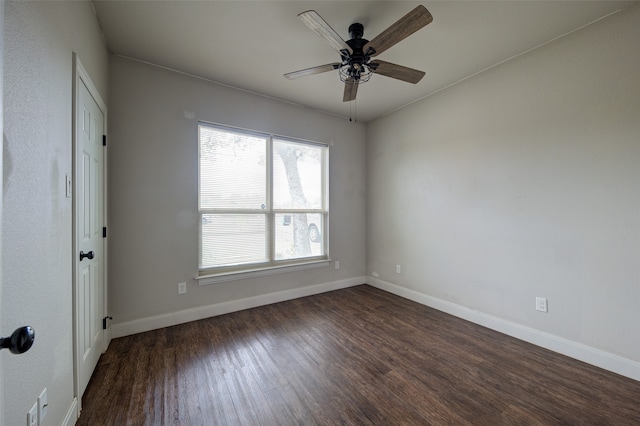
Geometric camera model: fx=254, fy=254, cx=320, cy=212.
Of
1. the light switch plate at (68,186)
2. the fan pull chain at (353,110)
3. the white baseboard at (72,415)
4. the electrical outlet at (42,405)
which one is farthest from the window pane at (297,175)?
the electrical outlet at (42,405)

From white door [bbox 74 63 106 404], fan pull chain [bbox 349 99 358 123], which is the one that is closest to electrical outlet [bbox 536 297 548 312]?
fan pull chain [bbox 349 99 358 123]

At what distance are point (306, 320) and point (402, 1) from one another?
312 centimetres

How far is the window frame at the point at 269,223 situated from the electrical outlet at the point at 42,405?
175 cm

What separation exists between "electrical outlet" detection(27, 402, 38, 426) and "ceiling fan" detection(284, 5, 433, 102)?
7.89 ft

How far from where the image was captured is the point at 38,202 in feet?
3.86

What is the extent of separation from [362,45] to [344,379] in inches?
104

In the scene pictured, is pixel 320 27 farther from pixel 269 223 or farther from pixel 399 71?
pixel 269 223

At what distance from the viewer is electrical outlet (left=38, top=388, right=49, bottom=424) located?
3.78 ft

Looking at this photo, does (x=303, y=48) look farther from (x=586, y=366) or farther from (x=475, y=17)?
(x=586, y=366)

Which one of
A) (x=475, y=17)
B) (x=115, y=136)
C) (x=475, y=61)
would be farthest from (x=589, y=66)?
(x=115, y=136)

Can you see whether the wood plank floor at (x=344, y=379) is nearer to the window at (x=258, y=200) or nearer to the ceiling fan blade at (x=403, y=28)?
the window at (x=258, y=200)

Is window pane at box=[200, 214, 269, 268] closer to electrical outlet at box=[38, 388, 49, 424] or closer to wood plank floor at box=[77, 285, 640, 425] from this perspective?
wood plank floor at box=[77, 285, 640, 425]

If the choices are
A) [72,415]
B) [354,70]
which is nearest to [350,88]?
[354,70]

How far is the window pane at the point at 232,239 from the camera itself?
10.1 ft
